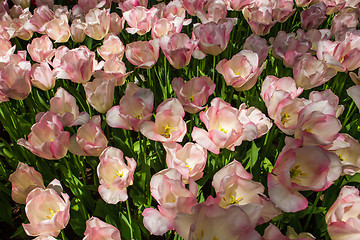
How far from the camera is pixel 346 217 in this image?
0.86m

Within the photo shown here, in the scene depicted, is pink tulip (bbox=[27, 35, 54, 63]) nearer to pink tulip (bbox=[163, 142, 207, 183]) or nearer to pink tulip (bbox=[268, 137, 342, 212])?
pink tulip (bbox=[163, 142, 207, 183])

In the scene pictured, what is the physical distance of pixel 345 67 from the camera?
1.39 m

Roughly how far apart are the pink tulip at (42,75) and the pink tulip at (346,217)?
1.23 meters

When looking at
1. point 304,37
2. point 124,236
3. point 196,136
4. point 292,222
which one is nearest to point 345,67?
point 304,37

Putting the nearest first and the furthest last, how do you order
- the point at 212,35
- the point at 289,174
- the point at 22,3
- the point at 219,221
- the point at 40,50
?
the point at 219,221
the point at 289,174
the point at 212,35
the point at 40,50
the point at 22,3

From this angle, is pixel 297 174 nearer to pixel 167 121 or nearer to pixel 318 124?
pixel 318 124

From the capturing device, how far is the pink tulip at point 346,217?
0.80m

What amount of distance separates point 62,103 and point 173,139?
543 millimetres

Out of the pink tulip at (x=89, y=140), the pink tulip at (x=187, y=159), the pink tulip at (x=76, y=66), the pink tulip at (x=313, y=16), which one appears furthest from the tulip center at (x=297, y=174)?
the pink tulip at (x=313, y=16)

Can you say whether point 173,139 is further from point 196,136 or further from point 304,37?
point 304,37

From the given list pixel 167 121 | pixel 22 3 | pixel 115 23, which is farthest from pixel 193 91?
pixel 22 3

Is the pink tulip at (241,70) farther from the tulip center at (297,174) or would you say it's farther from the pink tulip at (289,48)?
the tulip center at (297,174)

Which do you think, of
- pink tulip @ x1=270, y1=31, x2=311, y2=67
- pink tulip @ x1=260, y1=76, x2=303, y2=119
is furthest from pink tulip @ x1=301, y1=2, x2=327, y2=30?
pink tulip @ x1=260, y1=76, x2=303, y2=119

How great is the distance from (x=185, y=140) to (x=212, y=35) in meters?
0.52
